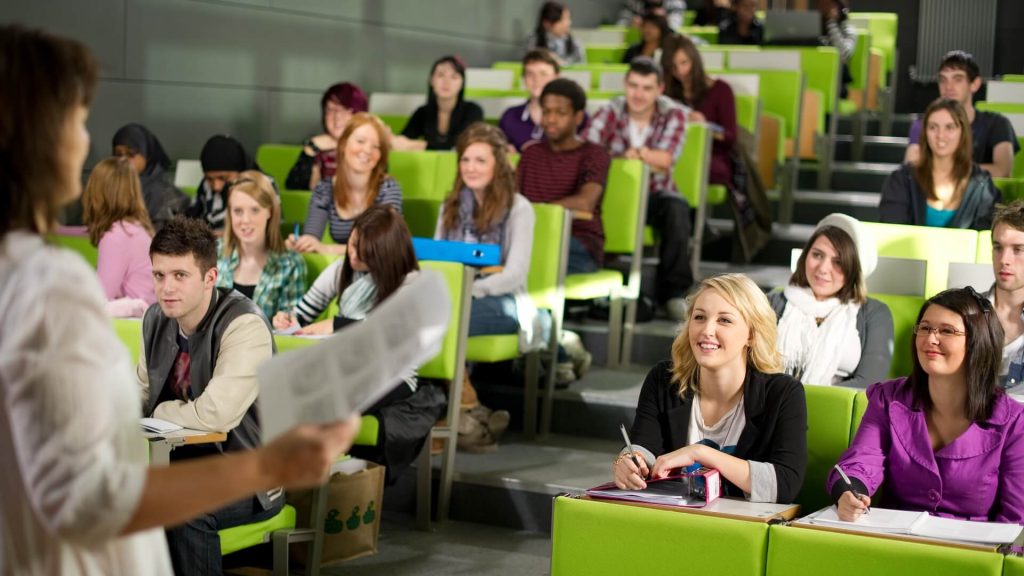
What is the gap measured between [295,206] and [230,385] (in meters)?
2.60

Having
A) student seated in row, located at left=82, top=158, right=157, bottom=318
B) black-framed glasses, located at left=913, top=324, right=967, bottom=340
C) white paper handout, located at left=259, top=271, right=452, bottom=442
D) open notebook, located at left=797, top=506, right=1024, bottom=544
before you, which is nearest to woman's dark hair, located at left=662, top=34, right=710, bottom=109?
student seated in row, located at left=82, top=158, right=157, bottom=318

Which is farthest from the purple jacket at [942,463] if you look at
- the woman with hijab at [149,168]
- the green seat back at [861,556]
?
the woman with hijab at [149,168]

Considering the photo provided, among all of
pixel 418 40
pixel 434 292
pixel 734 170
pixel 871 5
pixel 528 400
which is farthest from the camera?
pixel 871 5

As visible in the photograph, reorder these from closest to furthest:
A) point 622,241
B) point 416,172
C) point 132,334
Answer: point 132,334, point 622,241, point 416,172

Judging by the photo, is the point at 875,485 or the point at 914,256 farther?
the point at 914,256

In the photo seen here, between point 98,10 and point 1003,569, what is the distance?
464 centimetres

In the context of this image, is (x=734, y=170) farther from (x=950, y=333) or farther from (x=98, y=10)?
(x=950, y=333)

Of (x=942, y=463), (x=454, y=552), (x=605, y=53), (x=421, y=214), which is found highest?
(x=605, y=53)

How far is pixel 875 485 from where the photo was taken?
109 inches

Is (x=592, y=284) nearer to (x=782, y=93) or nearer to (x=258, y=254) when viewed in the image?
(x=258, y=254)

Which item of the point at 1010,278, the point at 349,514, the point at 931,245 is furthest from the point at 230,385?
the point at 931,245

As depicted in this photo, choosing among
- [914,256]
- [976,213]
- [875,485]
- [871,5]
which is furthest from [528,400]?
[871,5]

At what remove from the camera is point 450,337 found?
413cm

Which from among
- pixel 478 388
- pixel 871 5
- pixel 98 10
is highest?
pixel 871 5
